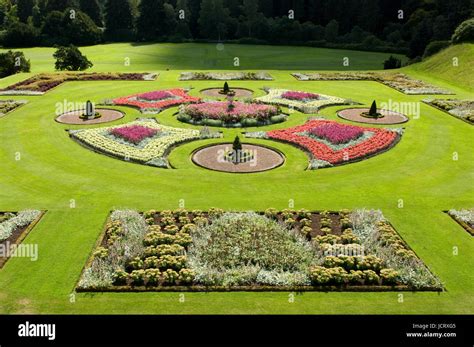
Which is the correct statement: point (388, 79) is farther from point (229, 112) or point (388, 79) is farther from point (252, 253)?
point (252, 253)

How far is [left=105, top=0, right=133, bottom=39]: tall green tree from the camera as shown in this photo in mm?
133750

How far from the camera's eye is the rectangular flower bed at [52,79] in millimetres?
55938

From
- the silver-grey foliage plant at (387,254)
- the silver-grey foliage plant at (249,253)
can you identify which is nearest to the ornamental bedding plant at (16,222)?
the silver-grey foliage plant at (249,253)

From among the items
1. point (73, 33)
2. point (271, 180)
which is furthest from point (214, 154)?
point (73, 33)

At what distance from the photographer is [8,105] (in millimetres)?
47281

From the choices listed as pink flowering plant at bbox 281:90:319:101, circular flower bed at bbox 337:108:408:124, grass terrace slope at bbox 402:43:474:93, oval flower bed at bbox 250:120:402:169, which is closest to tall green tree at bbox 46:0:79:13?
grass terrace slope at bbox 402:43:474:93

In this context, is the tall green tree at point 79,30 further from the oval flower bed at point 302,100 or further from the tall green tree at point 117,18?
the oval flower bed at point 302,100

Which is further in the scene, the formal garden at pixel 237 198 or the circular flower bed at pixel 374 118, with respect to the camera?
the circular flower bed at pixel 374 118

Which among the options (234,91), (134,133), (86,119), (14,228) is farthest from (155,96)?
(14,228)

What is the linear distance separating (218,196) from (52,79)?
1868 inches

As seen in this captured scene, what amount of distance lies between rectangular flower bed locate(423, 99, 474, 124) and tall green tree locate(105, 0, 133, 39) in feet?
344

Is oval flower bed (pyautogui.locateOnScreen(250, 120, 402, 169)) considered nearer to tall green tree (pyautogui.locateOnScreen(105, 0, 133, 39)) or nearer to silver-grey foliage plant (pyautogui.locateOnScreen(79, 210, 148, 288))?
silver-grey foliage plant (pyautogui.locateOnScreen(79, 210, 148, 288))

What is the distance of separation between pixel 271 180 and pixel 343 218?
666 centimetres

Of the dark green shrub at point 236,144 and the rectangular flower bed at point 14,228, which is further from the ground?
the dark green shrub at point 236,144
